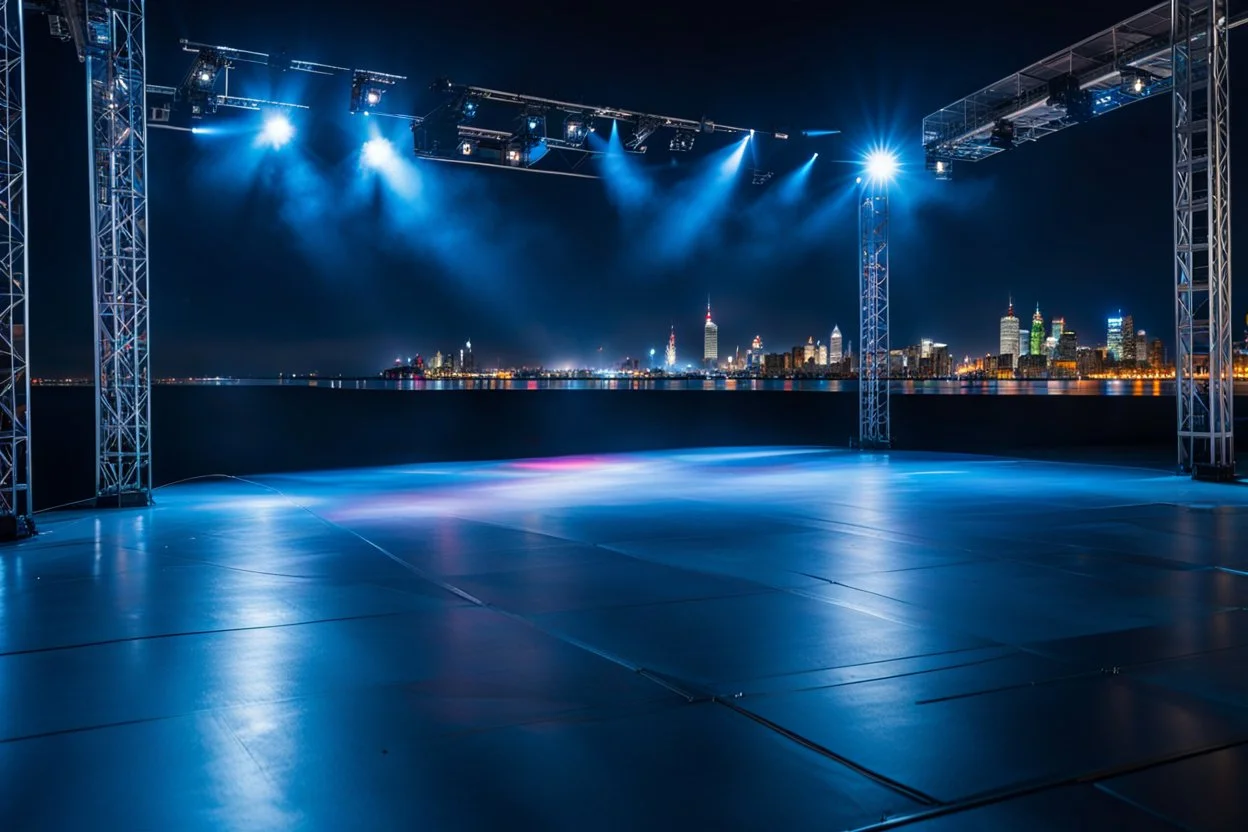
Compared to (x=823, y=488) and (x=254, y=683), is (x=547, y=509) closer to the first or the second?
(x=823, y=488)

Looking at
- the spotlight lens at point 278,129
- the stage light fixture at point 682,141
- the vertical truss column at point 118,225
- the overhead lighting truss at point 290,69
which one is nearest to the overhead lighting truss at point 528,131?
the stage light fixture at point 682,141

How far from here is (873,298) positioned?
19.9m

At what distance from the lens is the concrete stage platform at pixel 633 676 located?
3.33 meters

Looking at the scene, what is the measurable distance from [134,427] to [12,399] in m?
2.98

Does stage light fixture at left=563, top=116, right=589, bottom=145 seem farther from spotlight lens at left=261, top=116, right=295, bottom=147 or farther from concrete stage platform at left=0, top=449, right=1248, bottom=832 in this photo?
concrete stage platform at left=0, top=449, right=1248, bottom=832

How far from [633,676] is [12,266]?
349 inches

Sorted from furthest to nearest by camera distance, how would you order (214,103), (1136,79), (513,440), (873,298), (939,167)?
(513,440) → (873,298) → (939,167) → (214,103) → (1136,79)

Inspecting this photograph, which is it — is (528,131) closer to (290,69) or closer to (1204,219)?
(290,69)

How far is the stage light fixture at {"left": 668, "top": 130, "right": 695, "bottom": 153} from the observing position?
18609 mm

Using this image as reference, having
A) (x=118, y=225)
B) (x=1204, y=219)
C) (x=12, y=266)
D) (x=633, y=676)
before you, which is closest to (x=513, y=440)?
(x=118, y=225)

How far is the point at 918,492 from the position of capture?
1246cm

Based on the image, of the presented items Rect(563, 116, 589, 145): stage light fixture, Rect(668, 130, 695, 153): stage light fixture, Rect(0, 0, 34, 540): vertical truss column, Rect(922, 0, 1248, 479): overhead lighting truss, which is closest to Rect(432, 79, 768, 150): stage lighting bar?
Rect(563, 116, 589, 145): stage light fixture

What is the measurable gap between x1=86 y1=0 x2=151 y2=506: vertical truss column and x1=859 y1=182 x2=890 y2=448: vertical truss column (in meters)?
13.7

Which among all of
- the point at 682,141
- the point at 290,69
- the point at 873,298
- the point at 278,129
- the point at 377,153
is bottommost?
the point at 873,298
